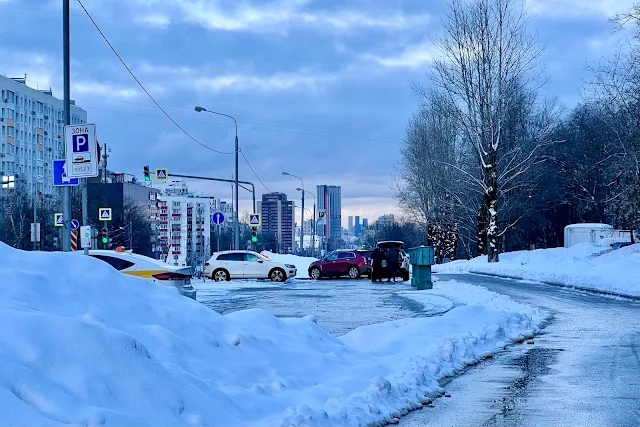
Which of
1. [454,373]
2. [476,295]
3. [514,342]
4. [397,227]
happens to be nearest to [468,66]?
[476,295]

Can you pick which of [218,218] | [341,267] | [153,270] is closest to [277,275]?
[218,218]

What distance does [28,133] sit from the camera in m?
114

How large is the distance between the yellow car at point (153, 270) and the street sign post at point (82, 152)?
445cm

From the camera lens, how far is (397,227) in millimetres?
143375

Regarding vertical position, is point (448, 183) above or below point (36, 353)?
above

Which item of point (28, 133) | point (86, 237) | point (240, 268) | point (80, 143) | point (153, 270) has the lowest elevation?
point (240, 268)

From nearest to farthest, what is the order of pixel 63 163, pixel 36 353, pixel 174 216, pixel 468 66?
pixel 36 353 → pixel 63 163 → pixel 468 66 → pixel 174 216

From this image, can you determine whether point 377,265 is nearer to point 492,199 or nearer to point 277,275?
point 277,275

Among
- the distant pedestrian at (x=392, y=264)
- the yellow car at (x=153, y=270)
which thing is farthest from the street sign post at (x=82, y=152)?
the distant pedestrian at (x=392, y=264)

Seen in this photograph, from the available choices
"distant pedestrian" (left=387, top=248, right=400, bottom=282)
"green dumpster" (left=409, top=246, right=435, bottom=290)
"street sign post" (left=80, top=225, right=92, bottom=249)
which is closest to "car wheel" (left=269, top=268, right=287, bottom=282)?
"distant pedestrian" (left=387, top=248, right=400, bottom=282)

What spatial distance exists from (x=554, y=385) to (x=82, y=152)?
395 inches

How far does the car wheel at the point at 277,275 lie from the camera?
1692 inches

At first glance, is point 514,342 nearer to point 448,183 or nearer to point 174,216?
point 448,183

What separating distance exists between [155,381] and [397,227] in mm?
136852
